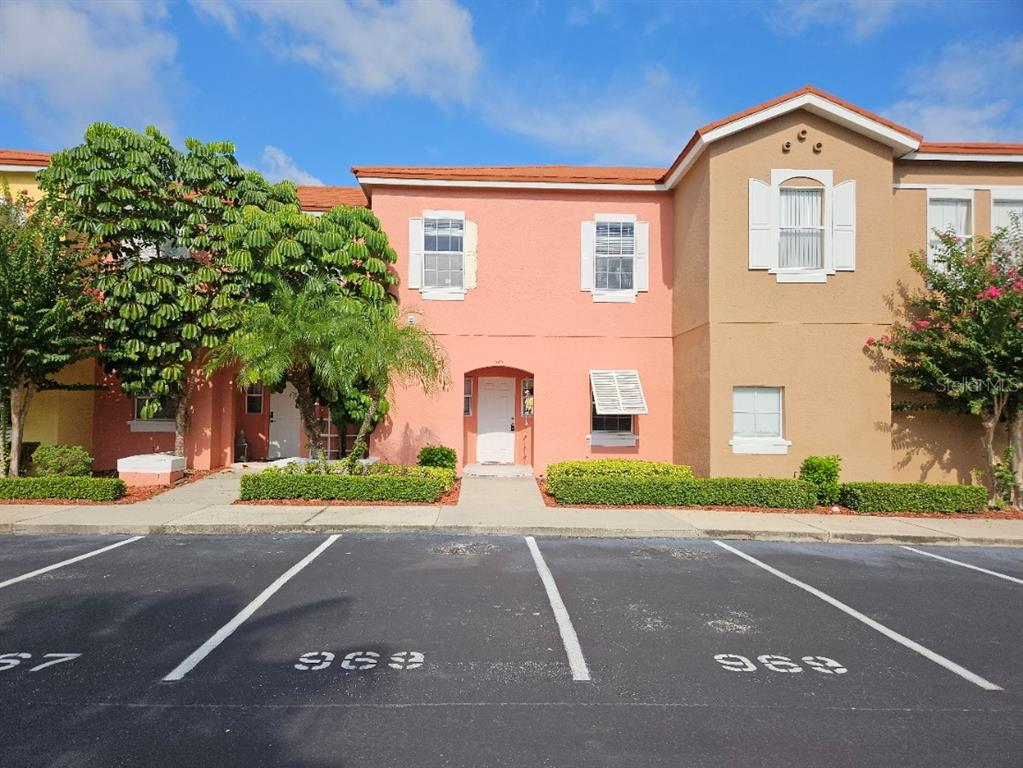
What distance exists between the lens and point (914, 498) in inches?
406

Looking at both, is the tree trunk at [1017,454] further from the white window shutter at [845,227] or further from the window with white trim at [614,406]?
the window with white trim at [614,406]

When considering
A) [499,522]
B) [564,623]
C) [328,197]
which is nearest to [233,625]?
[564,623]

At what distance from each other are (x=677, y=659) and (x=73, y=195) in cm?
1328

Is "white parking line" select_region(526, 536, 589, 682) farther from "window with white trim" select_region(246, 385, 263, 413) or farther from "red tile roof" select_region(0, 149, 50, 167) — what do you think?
"red tile roof" select_region(0, 149, 50, 167)

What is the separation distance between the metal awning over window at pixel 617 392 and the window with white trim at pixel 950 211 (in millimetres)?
6565

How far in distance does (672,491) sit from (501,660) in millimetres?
6905

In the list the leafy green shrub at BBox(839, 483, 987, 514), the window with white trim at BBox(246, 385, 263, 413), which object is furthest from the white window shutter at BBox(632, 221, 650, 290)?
the window with white trim at BBox(246, 385, 263, 413)

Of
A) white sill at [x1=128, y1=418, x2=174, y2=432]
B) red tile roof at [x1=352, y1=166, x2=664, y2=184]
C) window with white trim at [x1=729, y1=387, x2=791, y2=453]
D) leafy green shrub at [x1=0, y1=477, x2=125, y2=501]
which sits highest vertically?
red tile roof at [x1=352, y1=166, x2=664, y2=184]

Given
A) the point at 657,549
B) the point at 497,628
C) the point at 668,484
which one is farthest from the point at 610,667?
the point at 668,484

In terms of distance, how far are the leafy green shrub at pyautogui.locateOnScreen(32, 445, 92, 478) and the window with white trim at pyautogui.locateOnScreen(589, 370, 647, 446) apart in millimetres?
10295

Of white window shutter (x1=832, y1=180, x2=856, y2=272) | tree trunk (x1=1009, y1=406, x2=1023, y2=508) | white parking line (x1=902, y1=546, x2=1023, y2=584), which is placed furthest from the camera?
white window shutter (x1=832, y1=180, x2=856, y2=272)

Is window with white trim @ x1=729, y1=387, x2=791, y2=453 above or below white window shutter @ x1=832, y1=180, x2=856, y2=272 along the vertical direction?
below

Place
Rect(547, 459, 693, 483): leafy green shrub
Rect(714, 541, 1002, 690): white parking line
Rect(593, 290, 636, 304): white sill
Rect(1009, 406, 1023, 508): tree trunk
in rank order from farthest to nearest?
Rect(593, 290, 636, 304): white sill
Rect(547, 459, 693, 483): leafy green shrub
Rect(1009, 406, 1023, 508): tree trunk
Rect(714, 541, 1002, 690): white parking line

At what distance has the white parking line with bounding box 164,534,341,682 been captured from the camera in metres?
4.17
